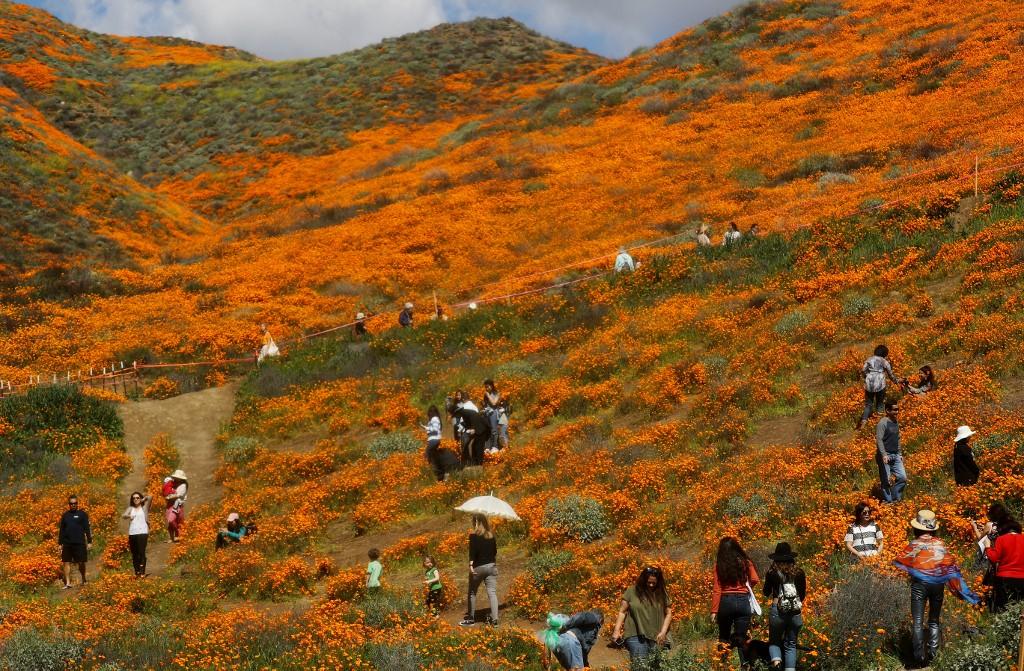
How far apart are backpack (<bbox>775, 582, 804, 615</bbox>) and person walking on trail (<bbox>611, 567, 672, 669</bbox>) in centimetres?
129

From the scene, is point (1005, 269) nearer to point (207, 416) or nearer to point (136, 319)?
point (207, 416)

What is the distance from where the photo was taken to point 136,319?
36562 millimetres

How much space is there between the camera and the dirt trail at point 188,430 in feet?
77.0

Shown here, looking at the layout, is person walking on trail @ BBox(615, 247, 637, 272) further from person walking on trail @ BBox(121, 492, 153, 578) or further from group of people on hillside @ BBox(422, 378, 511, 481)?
person walking on trail @ BBox(121, 492, 153, 578)

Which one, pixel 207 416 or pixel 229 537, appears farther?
pixel 207 416

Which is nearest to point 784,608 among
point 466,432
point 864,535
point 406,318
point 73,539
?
point 864,535

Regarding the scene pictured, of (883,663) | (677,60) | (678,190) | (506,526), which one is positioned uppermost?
(677,60)

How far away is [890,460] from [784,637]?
15.9 ft

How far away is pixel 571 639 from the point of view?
34.8 feet

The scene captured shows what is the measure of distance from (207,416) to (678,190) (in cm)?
2235

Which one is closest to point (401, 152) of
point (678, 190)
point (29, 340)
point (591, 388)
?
point (678, 190)

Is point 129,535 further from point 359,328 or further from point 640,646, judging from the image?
point 359,328

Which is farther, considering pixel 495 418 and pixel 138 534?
pixel 495 418

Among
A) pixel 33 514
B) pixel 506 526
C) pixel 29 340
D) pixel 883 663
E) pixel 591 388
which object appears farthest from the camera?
pixel 29 340
